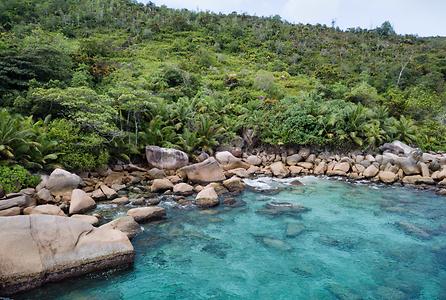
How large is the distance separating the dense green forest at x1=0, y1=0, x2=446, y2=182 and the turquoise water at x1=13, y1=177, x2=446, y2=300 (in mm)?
6216

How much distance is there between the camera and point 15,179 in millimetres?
12203

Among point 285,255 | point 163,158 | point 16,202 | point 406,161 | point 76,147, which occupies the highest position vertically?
point 76,147

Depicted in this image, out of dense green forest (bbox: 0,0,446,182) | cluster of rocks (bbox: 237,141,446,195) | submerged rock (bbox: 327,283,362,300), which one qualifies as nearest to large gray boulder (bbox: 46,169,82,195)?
dense green forest (bbox: 0,0,446,182)

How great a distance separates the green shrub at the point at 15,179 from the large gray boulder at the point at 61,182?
22.0 inches

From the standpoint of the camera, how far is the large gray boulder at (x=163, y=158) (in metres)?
17.2

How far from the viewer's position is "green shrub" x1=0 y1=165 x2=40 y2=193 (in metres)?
11.9

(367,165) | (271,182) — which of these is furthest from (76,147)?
(367,165)

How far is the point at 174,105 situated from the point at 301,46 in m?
35.3

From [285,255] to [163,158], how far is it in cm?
903

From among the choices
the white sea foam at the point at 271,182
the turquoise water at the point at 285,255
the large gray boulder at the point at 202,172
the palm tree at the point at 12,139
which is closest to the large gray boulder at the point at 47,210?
the turquoise water at the point at 285,255

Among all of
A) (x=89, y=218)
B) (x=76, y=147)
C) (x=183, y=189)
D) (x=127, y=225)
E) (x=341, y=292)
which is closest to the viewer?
(x=341, y=292)

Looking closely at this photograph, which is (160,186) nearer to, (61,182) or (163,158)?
(163,158)

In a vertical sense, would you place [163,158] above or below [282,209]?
above

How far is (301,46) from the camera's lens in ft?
169
